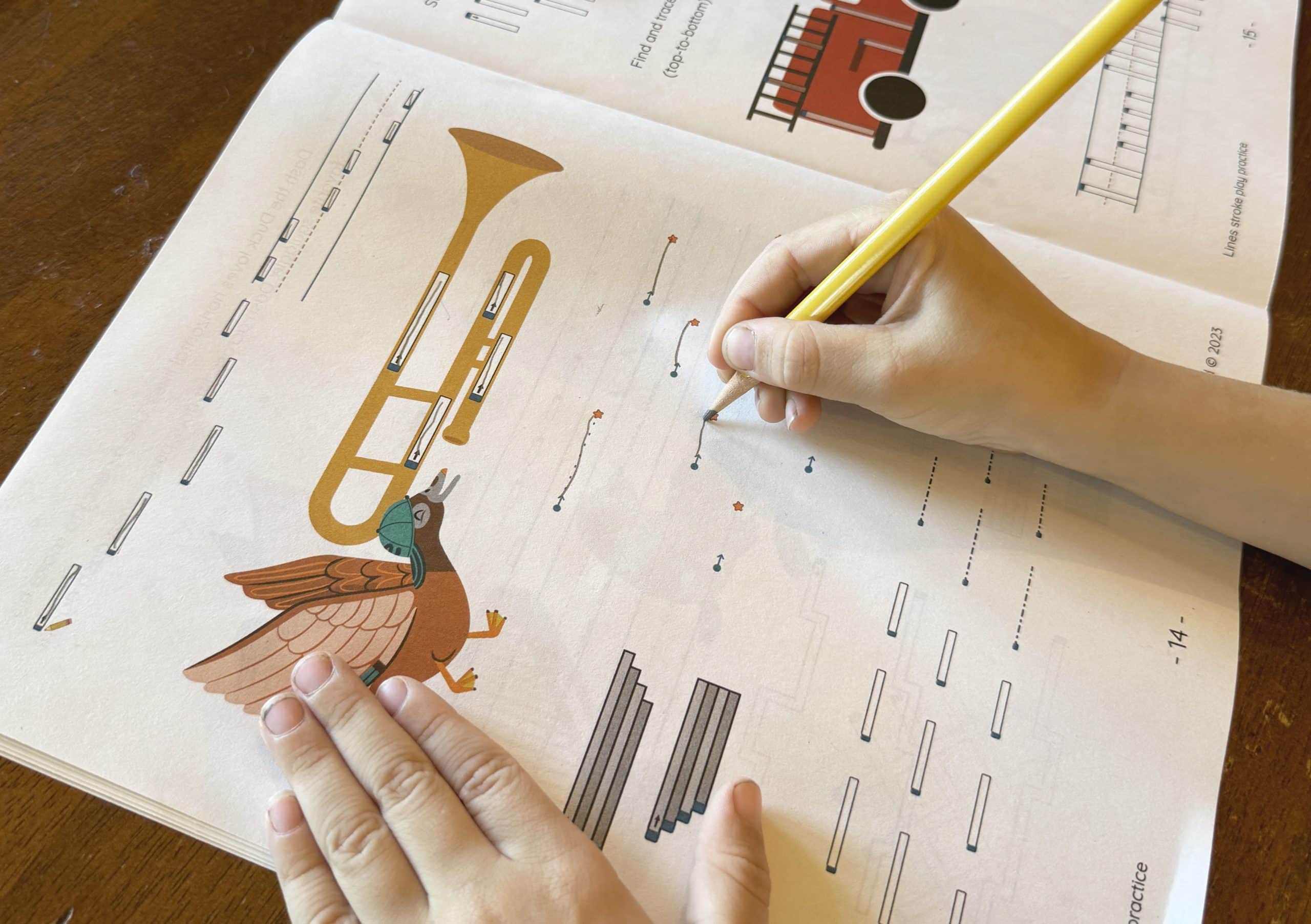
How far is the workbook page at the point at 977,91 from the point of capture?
0.55m

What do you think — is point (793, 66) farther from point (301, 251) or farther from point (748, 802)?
point (748, 802)

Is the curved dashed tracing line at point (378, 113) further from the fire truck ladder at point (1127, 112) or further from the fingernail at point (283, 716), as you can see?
the fire truck ladder at point (1127, 112)

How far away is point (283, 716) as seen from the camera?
0.39 meters

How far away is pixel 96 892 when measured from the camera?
38cm

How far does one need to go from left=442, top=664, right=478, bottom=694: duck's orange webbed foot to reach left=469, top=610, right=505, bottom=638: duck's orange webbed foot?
0.05ft

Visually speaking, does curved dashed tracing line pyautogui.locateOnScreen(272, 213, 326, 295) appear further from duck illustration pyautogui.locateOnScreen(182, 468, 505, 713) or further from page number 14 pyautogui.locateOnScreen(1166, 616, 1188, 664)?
page number 14 pyautogui.locateOnScreen(1166, 616, 1188, 664)

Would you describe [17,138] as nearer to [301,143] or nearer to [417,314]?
[301,143]

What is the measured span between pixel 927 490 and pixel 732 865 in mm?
224

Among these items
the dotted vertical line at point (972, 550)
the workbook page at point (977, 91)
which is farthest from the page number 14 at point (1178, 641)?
the workbook page at point (977, 91)

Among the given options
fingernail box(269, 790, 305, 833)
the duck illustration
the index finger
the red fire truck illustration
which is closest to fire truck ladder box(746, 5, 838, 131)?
the red fire truck illustration

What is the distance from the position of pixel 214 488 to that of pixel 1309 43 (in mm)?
793

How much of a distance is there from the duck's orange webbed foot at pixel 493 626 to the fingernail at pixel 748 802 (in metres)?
0.14

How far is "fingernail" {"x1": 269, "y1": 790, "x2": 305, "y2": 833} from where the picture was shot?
14.9 inches

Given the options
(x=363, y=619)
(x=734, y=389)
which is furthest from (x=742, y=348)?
(x=363, y=619)
